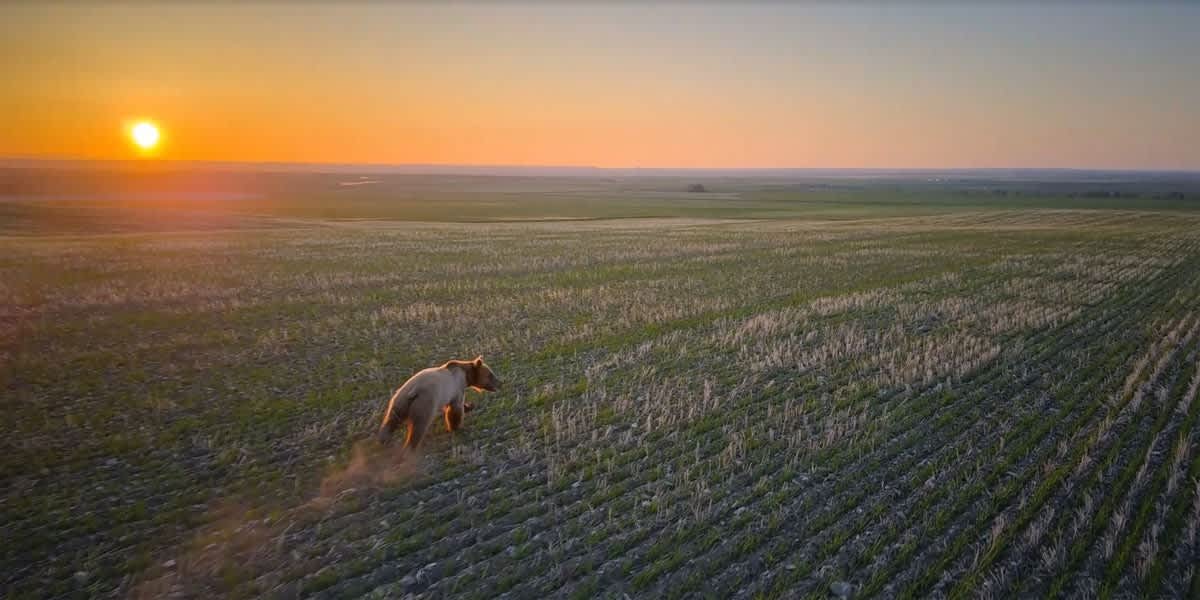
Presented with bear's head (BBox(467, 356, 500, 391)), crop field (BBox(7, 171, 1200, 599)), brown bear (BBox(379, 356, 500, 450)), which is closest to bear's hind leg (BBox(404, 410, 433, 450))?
brown bear (BBox(379, 356, 500, 450))

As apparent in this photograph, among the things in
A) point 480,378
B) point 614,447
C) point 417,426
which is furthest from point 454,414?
point 614,447

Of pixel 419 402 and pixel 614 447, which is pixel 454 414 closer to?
pixel 419 402

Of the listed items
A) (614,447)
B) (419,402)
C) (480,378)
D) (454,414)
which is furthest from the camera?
(480,378)

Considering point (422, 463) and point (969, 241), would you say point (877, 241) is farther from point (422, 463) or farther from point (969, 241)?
point (422, 463)

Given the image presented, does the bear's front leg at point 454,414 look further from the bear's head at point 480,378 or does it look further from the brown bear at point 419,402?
the bear's head at point 480,378

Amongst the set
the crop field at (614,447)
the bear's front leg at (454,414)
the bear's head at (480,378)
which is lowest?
the crop field at (614,447)

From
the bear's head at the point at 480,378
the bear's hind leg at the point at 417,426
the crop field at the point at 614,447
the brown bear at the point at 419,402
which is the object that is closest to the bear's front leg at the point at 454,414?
the brown bear at the point at 419,402

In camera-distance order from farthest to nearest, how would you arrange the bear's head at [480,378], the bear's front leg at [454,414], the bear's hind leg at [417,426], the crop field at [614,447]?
the bear's head at [480,378], the bear's front leg at [454,414], the bear's hind leg at [417,426], the crop field at [614,447]

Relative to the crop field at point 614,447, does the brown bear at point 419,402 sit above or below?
above
